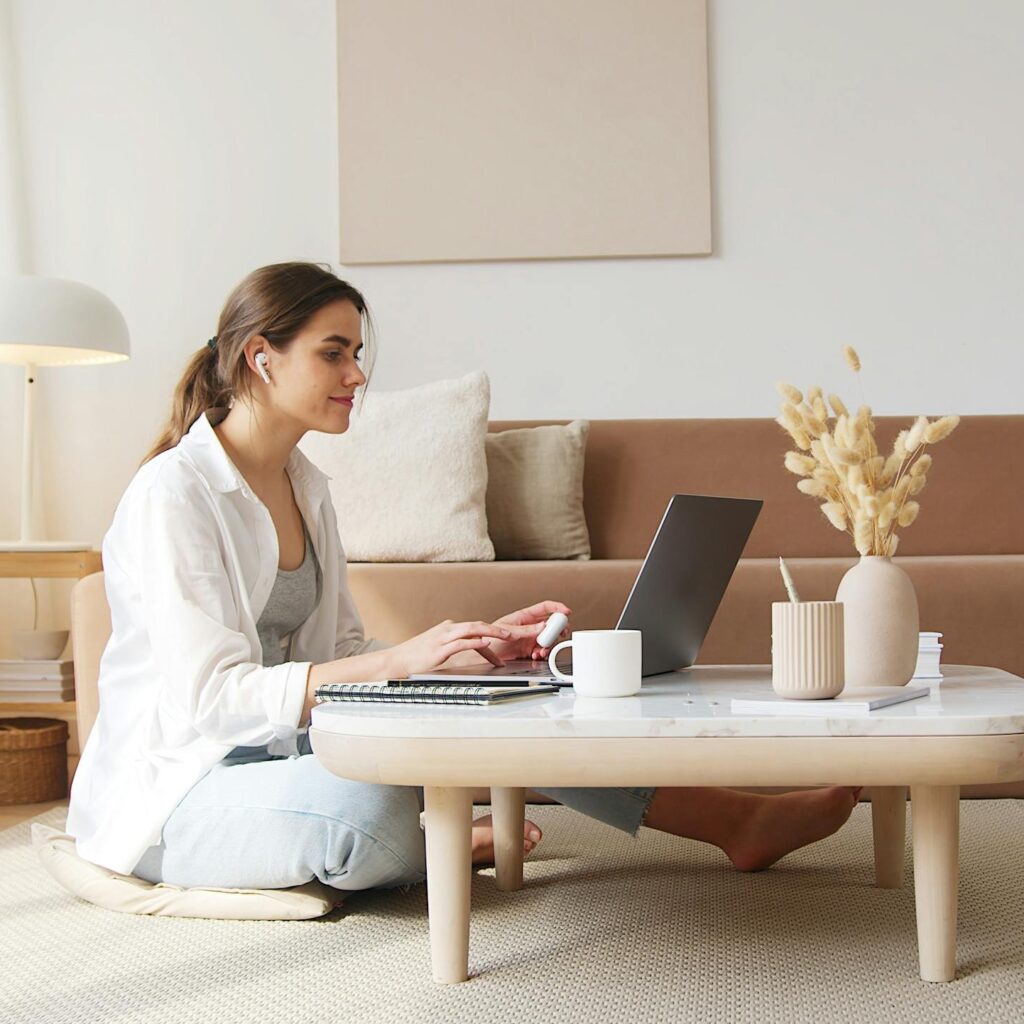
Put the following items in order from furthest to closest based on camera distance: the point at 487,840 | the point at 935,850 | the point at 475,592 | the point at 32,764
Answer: the point at 32,764
the point at 475,592
the point at 487,840
the point at 935,850

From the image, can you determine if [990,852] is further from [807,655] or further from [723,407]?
[723,407]

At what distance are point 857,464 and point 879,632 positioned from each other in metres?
0.21

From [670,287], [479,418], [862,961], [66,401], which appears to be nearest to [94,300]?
[66,401]

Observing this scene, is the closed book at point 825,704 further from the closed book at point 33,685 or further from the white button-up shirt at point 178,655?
the closed book at point 33,685

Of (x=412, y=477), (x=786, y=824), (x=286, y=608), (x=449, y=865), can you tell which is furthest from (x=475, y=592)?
(x=449, y=865)

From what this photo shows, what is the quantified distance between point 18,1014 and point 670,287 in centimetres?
285

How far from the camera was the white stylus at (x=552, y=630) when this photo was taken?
1727 mm

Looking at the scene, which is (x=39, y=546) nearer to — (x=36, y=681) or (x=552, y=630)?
(x=36, y=681)

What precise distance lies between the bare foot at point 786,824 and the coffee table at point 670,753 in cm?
45

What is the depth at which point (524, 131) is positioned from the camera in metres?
3.80

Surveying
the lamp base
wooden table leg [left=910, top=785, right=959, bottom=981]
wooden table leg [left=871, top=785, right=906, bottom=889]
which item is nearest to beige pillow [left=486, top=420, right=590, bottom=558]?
the lamp base

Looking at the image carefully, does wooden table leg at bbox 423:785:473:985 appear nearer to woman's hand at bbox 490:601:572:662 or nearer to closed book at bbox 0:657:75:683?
woman's hand at bbox 490:601:572:662

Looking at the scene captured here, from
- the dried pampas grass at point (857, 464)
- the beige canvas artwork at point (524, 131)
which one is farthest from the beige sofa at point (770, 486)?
the dried pampas grass at point (857, 464)

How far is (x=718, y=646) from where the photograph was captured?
2682 millimetres
